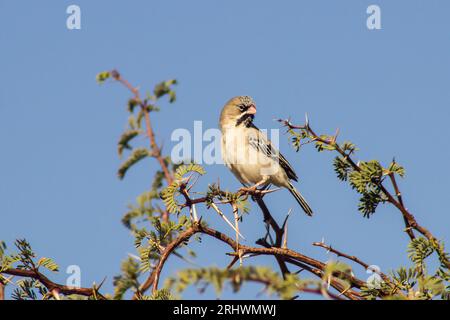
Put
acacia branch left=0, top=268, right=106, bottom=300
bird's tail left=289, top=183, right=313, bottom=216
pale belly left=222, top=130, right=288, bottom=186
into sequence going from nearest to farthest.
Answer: acacia branch left=0, top=268, right=106, bottom=300
pale belly left=222, top=130, right=288, bottom=186
bird's tail left=289, top=183, right=313, bottom=216

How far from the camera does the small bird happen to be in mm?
8648

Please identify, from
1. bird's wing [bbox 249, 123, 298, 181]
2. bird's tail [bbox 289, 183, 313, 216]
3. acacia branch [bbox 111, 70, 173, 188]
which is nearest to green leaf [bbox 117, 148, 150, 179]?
acacia branch [bbox 111, 70, 173, 188]

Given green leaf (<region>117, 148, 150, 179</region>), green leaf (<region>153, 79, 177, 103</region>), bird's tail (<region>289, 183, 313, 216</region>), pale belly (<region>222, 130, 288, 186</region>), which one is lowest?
green leaf (<region>117, 148, 150, 179</region>)

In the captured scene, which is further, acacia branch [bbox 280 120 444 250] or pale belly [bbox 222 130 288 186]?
pale belly [bbox 222 130 288 186]

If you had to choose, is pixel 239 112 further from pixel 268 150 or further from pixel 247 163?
pixel 247 163

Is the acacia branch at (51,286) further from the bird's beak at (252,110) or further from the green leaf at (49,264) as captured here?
the bird's beak at (252,110)

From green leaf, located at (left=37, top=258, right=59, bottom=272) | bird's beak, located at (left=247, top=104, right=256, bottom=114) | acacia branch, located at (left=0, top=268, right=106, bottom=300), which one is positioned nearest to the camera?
acacia branch, located at (left=0, top=268, right=106, bottom=300)

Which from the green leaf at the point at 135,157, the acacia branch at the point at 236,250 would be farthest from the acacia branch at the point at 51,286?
the green leaf at the point at 135,157

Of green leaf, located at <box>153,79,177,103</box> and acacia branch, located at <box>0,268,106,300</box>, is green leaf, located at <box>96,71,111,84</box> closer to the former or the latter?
green leaf, located at <box>153,79,177,103</box>

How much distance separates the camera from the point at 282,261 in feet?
13.2

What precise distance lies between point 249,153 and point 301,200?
0.96 m

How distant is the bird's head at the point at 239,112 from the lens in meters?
9.15
